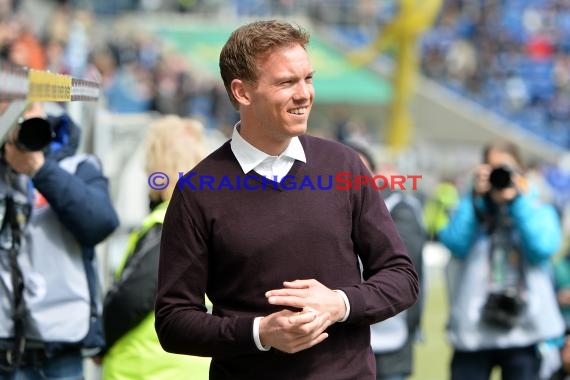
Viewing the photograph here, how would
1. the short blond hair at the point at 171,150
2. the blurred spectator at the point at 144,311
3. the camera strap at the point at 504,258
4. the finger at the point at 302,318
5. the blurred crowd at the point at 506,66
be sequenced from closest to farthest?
the finger at the point at 302,318
the blurred spectator at the point at 144,311
the short blond hair at the point at 171,150
the camera strap at the point at 504,258
the blurred crowd at the point at 506,66

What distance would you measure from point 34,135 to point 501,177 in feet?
7.41

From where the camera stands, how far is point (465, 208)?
5082 millimetres

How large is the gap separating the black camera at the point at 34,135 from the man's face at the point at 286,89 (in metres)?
1.03

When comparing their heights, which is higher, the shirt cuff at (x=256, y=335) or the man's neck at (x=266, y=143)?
→ the man's neck at (x=266, y=143)

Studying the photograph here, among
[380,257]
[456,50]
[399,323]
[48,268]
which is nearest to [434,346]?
[399,323]

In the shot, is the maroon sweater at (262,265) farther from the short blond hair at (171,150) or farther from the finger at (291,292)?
the short blond hair at (171,150)

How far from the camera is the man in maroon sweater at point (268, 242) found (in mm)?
2672

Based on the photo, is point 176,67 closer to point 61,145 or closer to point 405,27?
point 405,27

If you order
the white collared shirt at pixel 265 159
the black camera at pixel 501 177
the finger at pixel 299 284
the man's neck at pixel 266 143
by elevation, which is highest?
the man's neck at pixel 266 143

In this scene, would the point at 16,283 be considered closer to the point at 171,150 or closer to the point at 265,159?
the point at 171,150

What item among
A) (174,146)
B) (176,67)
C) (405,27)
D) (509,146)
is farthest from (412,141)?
(174,146)

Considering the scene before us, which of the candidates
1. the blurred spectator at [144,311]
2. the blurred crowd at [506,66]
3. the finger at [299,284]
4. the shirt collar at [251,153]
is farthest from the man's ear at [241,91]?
the blurred crowd at [506,66]

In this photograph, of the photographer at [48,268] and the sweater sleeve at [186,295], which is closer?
the sweater sleeve at [186,295]

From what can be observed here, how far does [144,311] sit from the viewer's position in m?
3.88
